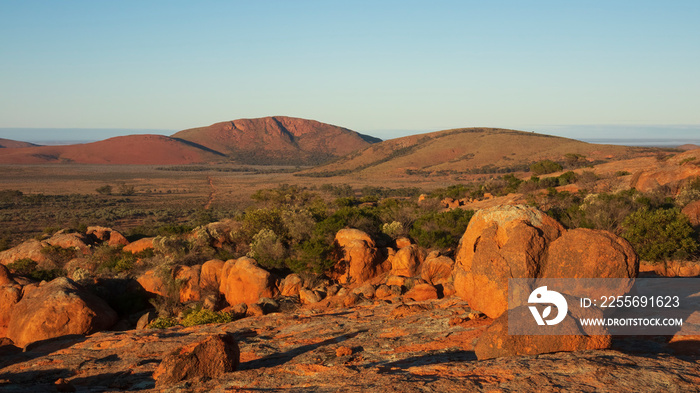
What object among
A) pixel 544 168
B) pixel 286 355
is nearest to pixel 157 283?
pixel 286 355

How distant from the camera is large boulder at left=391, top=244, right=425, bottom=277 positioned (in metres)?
16.8

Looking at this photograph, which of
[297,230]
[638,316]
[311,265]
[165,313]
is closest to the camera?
[638,316]

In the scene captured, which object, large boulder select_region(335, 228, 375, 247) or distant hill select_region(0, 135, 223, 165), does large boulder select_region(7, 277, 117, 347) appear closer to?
large boulder select_region(335, 228, 375, 247)

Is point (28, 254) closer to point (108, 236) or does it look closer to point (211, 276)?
point (108, 236)

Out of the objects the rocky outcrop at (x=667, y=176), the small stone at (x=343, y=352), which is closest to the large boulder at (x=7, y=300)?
the small stone at (x=343, y=352)

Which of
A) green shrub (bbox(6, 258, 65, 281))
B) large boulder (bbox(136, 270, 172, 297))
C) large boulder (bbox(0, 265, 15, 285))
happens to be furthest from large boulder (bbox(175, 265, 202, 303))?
green shrub (bbox(6, 258, 65, 281))

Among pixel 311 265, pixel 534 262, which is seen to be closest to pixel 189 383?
pixel 534 262

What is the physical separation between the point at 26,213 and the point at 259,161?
454 ft

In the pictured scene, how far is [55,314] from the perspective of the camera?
1388cm

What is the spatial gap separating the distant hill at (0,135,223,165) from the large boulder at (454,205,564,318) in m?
171

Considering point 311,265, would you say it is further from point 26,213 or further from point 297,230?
point 26,213

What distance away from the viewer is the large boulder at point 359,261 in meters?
17.2

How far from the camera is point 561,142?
336 feet

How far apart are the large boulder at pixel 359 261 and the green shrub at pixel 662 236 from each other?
869 cm
